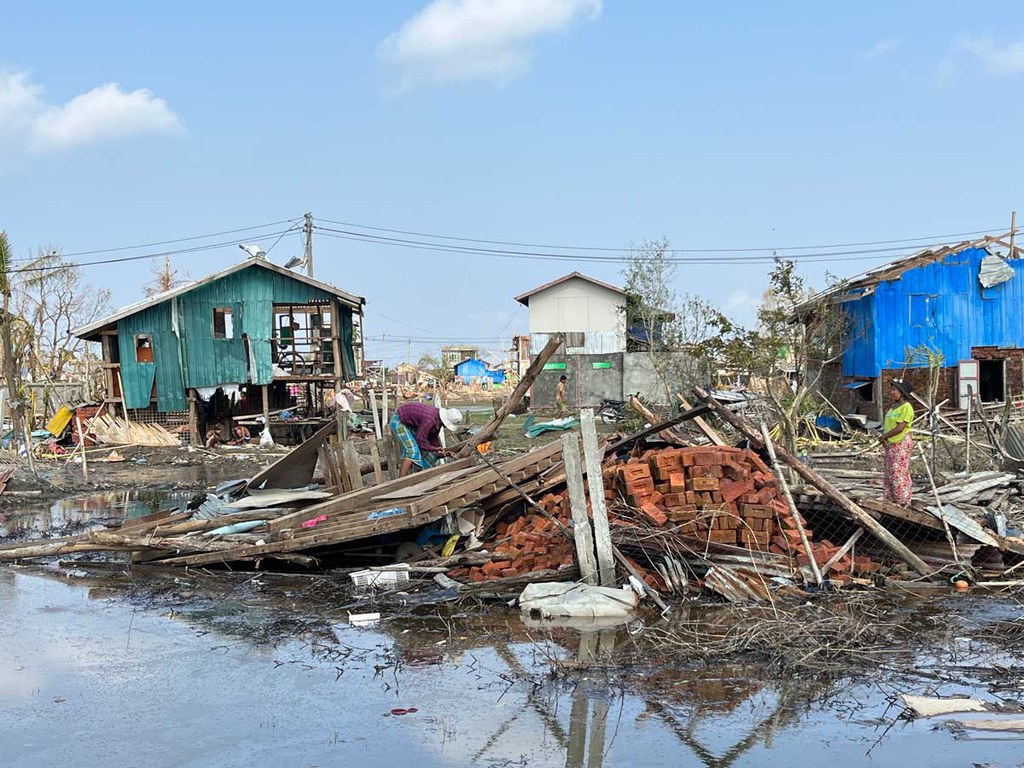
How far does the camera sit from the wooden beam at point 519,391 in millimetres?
9398

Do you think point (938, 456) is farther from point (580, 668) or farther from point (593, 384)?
point (593, 384)

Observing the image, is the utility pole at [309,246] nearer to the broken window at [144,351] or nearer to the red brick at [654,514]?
the broken window at [144,351]

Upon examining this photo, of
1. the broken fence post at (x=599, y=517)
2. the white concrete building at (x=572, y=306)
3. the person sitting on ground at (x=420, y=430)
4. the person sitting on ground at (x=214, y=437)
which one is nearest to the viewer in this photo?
the broken fence post at (x=599, y=517)

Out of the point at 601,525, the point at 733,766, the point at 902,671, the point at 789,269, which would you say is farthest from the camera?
the point at 789,269

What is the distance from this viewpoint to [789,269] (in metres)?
18.7

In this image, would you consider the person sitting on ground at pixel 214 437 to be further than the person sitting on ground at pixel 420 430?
Yes

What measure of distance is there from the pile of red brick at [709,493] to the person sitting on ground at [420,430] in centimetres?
315

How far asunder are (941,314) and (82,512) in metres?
21.5

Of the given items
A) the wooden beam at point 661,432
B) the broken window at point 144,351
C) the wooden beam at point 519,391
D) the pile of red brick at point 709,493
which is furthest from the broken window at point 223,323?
the pile of red brick at point 709,493

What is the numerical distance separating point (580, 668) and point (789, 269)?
13.9 meters

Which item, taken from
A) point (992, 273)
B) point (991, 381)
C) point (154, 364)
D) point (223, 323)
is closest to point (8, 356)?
point (154, 364)

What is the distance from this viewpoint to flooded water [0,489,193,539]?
13430 millimetres

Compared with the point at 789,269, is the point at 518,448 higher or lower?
lower

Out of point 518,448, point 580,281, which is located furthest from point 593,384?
point 518,448
